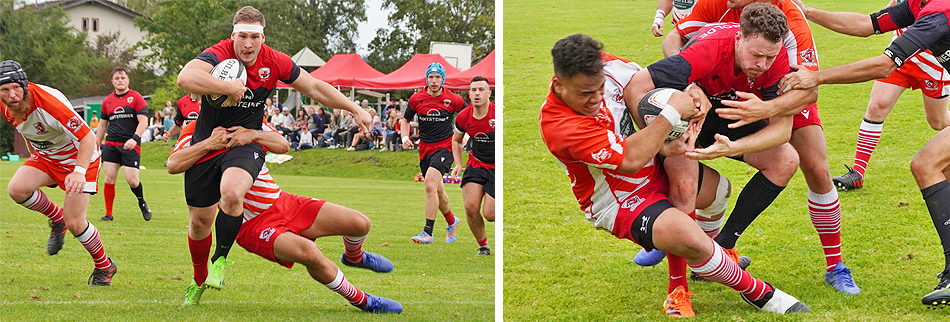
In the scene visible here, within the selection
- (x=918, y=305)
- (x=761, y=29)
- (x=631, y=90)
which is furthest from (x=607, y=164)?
(x=918, y=305)

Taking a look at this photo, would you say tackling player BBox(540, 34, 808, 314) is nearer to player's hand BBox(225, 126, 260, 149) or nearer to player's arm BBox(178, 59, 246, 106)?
player's arm BBox(178, 59, 246, 106)

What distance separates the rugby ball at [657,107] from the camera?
364cm

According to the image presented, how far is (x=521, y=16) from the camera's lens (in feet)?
65.2

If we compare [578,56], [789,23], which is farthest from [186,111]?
[578,56]

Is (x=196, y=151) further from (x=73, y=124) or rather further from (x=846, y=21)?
(x=846, y=21)

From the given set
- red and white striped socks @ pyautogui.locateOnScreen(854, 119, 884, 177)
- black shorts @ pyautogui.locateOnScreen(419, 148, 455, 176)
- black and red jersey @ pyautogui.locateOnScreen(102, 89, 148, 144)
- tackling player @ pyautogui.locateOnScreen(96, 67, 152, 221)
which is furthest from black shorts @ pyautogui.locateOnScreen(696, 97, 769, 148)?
black and red jersey @ pyautogui.locateOnScreen(102, 89, 148, 144)

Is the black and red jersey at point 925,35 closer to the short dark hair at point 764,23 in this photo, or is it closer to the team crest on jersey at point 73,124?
the short dark hair at point 764,23

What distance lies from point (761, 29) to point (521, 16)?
54.0ft

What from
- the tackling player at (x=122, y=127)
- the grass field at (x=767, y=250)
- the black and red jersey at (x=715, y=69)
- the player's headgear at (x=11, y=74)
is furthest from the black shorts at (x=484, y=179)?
the tackling player at (x=122, y=127)

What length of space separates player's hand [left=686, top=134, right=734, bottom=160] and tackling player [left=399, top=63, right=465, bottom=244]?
5.09 metres

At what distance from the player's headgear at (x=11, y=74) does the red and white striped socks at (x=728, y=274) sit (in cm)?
500

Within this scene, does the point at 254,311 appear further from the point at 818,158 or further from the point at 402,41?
the point at 402,41

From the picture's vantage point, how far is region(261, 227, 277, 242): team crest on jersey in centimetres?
480

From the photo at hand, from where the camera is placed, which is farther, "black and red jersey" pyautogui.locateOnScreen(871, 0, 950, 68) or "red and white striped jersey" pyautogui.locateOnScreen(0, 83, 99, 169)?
"red and white striped jersey" pyautogui.locateOnScreen(0, 83, 99, 169)
